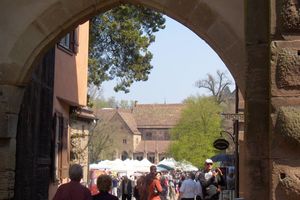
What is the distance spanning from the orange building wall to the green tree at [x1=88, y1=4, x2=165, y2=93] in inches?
159

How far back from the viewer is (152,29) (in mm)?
20094

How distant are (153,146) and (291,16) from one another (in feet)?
309

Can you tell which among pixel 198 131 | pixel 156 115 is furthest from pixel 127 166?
pixel 156 115

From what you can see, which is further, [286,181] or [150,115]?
[150,115]

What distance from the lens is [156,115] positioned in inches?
3949

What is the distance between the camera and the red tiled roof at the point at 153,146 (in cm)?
9581

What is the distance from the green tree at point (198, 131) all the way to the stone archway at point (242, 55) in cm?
4758

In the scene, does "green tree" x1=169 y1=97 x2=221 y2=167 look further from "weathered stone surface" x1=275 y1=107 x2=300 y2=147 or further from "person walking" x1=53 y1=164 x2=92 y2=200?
"weathered stone surface" x1=275 y1=107 x2=300 y2=147

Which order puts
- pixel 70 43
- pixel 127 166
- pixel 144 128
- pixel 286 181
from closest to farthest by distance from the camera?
pixel 286 181
pixel 70 43
pixel 127 166
pixel 144 128

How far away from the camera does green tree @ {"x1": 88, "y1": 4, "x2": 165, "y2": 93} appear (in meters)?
19.9

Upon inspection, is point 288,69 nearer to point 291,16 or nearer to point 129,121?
point 291,16

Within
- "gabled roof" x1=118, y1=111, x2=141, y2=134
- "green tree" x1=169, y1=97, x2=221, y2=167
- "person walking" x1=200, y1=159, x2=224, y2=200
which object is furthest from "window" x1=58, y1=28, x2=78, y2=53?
"gabled roof" x1=118, y1=111, x2=141, y2=134

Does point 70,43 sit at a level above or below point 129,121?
below

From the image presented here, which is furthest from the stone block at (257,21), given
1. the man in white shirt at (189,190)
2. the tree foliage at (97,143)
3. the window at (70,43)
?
the tree foliage at (97,143)
